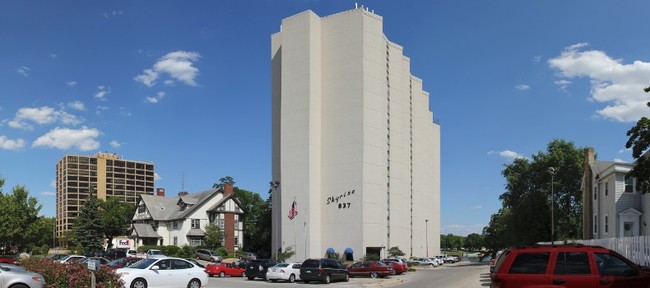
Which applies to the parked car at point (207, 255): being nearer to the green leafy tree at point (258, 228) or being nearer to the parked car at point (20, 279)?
the green leafy tree at point (258, 228)

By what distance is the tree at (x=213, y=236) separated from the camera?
8389 cm

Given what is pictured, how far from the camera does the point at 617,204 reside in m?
42.1

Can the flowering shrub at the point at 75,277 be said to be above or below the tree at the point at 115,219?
above

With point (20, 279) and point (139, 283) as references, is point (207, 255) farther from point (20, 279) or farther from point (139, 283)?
point (20, 279)

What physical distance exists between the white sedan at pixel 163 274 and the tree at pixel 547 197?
205 feet

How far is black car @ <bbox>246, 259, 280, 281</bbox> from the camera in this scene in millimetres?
39875

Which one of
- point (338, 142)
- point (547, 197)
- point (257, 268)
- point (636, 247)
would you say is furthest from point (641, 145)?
point (547, 197)

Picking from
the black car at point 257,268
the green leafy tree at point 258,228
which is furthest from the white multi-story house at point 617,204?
the green leafy tree at point 258,228

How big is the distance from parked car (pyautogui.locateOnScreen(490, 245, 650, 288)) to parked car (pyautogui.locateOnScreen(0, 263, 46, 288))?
43.7 feet

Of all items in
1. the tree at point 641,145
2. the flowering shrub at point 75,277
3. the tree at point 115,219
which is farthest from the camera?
the tree at point 115,219

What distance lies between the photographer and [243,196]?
4321 inches

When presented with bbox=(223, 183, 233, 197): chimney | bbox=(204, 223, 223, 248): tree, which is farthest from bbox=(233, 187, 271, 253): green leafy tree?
bbox=(204, 223, 223, 248): tree

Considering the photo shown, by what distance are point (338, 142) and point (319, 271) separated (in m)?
43.6

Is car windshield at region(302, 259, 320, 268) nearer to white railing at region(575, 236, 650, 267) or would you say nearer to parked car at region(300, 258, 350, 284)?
parked car at region(300, 258, 350, 284)
